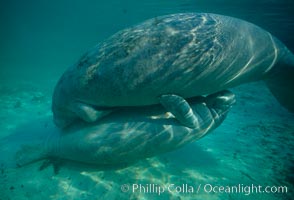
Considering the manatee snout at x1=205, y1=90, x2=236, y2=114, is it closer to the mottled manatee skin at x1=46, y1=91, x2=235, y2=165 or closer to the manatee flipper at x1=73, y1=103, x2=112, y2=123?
the mottled manatee skin at x1=46, y1=91, x2=235, y2=165

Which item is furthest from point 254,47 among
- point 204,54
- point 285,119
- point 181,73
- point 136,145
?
point 285,119

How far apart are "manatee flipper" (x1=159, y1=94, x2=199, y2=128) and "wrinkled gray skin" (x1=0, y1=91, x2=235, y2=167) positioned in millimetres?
291

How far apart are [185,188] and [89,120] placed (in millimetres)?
2781

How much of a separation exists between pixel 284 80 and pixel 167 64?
4159 millimetres

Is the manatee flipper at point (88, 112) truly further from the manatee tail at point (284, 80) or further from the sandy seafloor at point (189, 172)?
the manatee tail at point (284, 80)

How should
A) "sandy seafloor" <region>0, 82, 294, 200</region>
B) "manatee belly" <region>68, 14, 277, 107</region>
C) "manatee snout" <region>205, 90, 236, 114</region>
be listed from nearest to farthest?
"manatee belly" <region>68, 14, 277, 107</region>, "sandy seafloor" <region>0, 82, 294, 200</region>, "manatee snout" <region>205, 90, 236, 114</region>

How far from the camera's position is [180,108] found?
4750mm

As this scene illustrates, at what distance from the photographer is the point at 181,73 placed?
179 inches

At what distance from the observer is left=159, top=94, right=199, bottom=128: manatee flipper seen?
4672mm

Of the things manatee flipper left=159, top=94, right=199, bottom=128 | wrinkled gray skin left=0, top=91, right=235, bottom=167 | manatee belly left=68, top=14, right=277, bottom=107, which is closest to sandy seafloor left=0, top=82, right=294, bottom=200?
wrinkled gray skin left=0, top=91, right=235, bottom=167

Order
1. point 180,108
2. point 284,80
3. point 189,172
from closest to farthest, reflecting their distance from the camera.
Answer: point 180,108 < point 189,172 < point 284,80

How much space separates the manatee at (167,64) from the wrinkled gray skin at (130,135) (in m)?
0.38

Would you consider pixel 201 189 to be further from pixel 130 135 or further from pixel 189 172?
pixel 130 135

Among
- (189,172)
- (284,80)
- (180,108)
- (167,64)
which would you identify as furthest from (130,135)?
(284,80)
